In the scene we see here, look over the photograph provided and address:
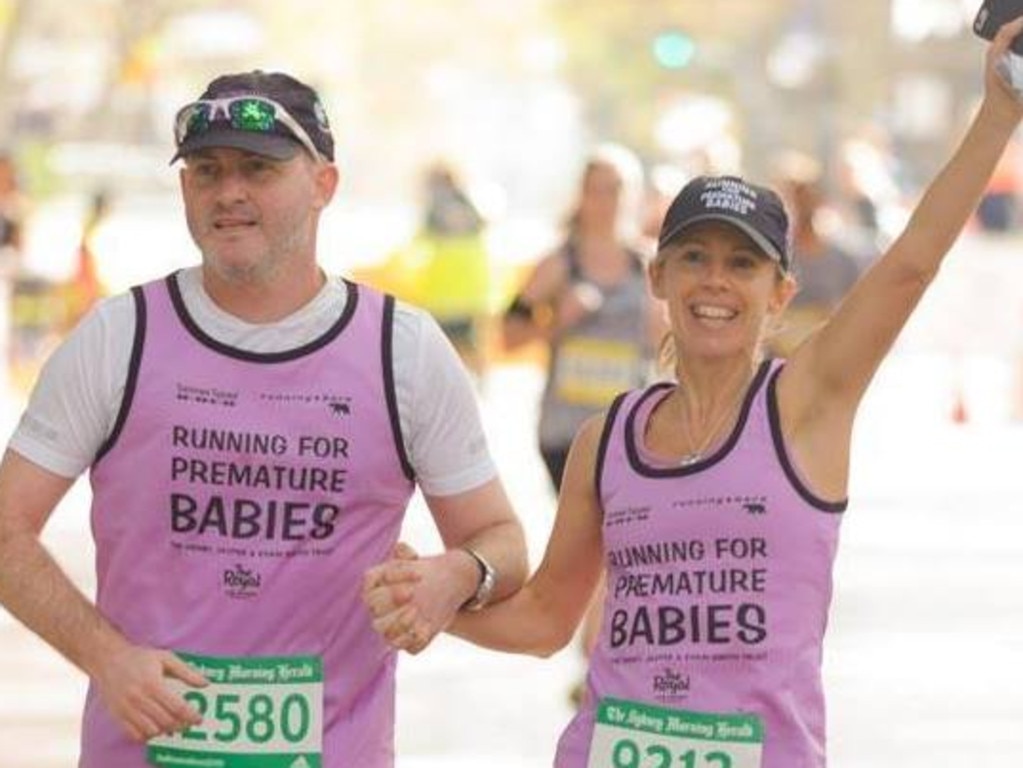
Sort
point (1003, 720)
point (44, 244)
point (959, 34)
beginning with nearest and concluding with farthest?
1. point (1003, 720)
2. point (44, 244)
3. point (959, 34)

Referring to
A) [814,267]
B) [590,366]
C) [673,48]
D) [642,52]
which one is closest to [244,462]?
[590,366]

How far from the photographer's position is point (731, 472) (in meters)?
5.96

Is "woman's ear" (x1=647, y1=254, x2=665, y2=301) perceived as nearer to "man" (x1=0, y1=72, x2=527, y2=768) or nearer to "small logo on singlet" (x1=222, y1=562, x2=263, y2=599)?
"man" (x1=0, y1=72, x2=527, y2=768)

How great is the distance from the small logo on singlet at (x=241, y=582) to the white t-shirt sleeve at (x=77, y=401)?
0.96ft

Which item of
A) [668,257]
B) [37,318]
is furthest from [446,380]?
[37,318]

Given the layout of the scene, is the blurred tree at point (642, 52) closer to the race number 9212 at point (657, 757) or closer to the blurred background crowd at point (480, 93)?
the blurred background crowd at point (480, 93)

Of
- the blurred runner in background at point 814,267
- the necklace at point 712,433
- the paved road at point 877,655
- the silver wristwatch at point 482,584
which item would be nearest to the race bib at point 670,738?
the silver wristwatch at point 482,584

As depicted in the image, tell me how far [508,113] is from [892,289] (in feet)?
348

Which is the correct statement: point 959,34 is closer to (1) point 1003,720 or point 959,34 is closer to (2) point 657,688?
(1) point 1003,720

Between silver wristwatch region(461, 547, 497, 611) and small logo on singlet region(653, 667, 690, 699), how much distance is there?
38 centimetres

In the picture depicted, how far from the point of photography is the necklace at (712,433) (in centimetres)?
603

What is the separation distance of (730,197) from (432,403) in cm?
60

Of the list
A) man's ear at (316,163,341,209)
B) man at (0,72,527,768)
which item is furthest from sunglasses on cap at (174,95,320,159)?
man's ear at (316,163,341,209)

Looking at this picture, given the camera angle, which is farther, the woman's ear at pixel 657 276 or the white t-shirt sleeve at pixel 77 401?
the woman's ear at pixel 657 276
